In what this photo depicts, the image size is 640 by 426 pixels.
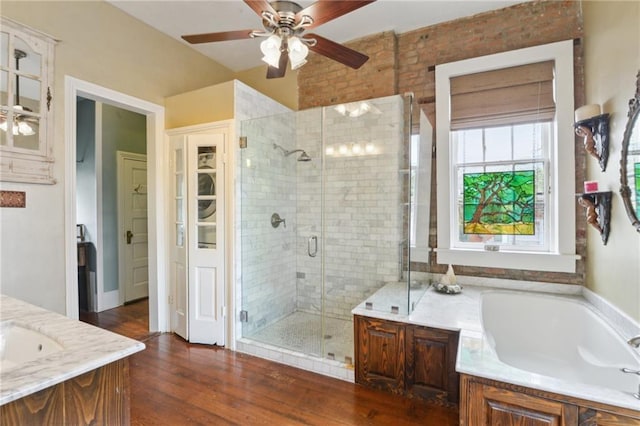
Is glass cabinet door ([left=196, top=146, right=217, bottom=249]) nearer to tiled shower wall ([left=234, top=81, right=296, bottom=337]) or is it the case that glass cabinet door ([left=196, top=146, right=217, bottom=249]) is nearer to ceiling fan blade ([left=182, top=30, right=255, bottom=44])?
tiled shower wall ([left=234, top=81, right=296, bottom=337])

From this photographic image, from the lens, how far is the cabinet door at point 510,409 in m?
1.34

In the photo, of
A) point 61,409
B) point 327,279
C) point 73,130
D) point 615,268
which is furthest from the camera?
point 327,279

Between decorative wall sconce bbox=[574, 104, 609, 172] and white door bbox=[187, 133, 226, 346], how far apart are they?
286 centimetres

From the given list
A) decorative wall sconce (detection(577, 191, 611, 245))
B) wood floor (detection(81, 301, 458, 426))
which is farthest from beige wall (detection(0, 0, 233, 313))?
decorative wall sconce (detection(577, 191, 611, 245))

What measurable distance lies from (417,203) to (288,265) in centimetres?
165

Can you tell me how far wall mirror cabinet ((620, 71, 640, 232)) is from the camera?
1.63 m

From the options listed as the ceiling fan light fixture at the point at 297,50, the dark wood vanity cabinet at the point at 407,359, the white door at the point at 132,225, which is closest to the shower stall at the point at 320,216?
the dark wood vanity cabinet at the point at 407,359

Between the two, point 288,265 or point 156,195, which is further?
point 288,265

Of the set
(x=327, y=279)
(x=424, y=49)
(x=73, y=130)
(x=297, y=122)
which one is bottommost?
(x=327, y=279)

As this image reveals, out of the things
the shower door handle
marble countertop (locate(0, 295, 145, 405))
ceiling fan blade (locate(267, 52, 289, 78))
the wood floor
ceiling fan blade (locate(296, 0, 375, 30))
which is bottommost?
the wood floor

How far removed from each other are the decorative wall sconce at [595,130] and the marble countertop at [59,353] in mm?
2792

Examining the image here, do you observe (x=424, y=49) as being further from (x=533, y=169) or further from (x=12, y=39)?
(x=12, y=39)

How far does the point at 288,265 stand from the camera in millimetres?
3576

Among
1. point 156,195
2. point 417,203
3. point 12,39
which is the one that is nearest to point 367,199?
point 417,203
